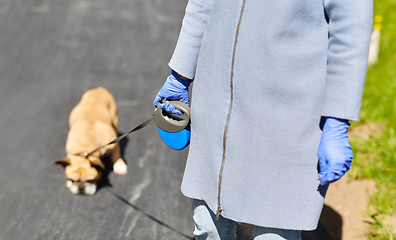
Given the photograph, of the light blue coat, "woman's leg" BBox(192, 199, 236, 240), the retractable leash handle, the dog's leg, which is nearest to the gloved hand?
the retractable leash handle

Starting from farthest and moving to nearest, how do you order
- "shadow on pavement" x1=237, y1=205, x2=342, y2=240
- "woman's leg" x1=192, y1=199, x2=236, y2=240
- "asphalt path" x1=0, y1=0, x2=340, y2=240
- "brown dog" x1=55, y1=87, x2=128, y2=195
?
"brown dog" x1=55, y1=87, x2=128, y2=195 < "asphalt path" x1=0, y1=0, x2=340, y2=240 < "shadow on pavement" x1=237, y1=205, x2=342, y2=240 < "woman's leg" x1=192, y1=199, x2=236, y2=240

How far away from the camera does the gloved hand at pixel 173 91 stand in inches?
72.2

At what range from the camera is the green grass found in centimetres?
272

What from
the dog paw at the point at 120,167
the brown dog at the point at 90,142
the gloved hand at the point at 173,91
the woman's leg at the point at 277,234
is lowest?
the dog paw at the point at 120,167

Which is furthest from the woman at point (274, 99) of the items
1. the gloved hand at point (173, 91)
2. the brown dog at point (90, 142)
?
the brown dog at point (90, 142)

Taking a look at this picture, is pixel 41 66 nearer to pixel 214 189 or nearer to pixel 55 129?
pixel 55 129

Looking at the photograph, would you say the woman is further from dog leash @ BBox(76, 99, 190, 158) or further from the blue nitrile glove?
dog leash @ BBox(76, 99, 190, 158)

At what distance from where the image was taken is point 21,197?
316cm

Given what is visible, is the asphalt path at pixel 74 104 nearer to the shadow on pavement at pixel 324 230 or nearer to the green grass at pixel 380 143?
the shadow on pavement at pixel 324 230

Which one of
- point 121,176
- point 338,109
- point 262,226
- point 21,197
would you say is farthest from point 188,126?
point 21,197

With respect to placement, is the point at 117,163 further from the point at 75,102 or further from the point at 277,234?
the point at 277,234

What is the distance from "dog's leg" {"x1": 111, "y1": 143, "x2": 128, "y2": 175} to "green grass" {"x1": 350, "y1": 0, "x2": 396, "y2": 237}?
6.98ft

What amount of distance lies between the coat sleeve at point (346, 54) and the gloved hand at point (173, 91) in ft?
2.43

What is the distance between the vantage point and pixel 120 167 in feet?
11.3
